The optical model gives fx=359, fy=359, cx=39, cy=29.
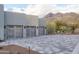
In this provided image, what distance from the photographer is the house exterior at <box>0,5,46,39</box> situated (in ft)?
16.6

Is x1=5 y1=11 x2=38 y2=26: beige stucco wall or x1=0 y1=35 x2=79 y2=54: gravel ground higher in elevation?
x1=5 y1=11 x2=38 y2=26: beige stucco wall

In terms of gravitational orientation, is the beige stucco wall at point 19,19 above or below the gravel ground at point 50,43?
above

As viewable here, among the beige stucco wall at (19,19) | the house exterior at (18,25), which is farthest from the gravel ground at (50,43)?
the beige stucco wall at (19,19)

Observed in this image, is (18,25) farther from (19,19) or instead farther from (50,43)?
(50,43)

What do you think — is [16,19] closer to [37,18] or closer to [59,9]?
[37,18]

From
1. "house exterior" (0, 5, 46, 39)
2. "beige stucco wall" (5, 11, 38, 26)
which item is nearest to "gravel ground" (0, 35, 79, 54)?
"house exterior" (0, 5, 46, 39)

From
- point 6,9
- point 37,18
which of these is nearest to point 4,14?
point 6,9

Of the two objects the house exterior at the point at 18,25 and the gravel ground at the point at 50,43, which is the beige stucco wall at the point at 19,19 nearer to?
the house exterior at the point at 18,25

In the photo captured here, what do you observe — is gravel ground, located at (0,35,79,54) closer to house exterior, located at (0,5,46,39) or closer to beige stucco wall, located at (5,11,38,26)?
house exterior, located at (0,5,46,39)

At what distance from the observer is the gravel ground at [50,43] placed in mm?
5027

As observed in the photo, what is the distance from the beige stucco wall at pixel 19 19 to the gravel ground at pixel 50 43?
0.74ft

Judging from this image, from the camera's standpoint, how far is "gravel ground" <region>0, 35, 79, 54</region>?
5027 millimetres

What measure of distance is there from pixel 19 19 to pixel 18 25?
0.28 ft
